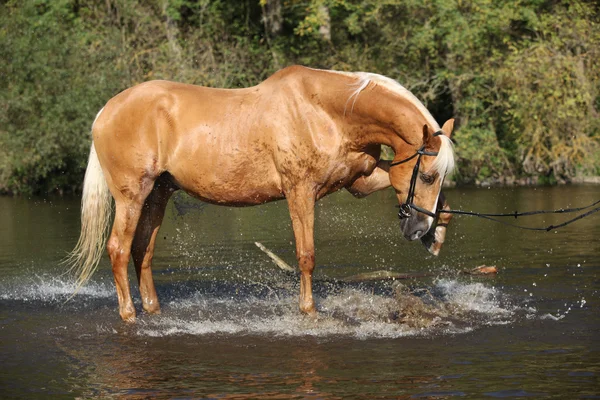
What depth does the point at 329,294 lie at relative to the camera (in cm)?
1052

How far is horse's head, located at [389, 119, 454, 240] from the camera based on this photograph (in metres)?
8.44

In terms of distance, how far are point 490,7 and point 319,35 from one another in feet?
23.5

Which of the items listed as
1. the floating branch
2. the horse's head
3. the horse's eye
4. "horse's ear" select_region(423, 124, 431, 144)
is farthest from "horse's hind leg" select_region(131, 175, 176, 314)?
"horse's ear" select_region(423, 124, 431, 144)

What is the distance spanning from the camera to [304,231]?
9.09m

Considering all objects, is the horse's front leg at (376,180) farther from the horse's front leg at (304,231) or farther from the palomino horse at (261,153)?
the horse's front leg at (304,231)

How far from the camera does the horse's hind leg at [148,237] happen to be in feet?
33.0

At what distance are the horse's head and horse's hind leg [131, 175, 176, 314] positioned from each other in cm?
253

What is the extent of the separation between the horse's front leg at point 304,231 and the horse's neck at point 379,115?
0.69 meters

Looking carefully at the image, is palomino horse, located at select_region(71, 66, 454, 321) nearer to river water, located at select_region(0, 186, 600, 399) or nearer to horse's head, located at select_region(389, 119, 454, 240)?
horse's head, located at select_region(389, 119, 454, 240)

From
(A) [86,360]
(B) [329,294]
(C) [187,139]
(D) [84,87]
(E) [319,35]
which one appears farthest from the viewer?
(E) [319,35]

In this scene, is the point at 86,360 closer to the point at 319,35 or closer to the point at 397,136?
the point at 397,136

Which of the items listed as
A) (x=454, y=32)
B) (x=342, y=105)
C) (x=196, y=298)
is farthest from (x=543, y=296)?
(x=454, y=32)

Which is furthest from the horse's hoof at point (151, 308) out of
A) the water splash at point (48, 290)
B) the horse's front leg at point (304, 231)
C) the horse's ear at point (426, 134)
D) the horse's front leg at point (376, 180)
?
the horse's ear at point (426, 134)

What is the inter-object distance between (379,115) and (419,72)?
75.1 feet
